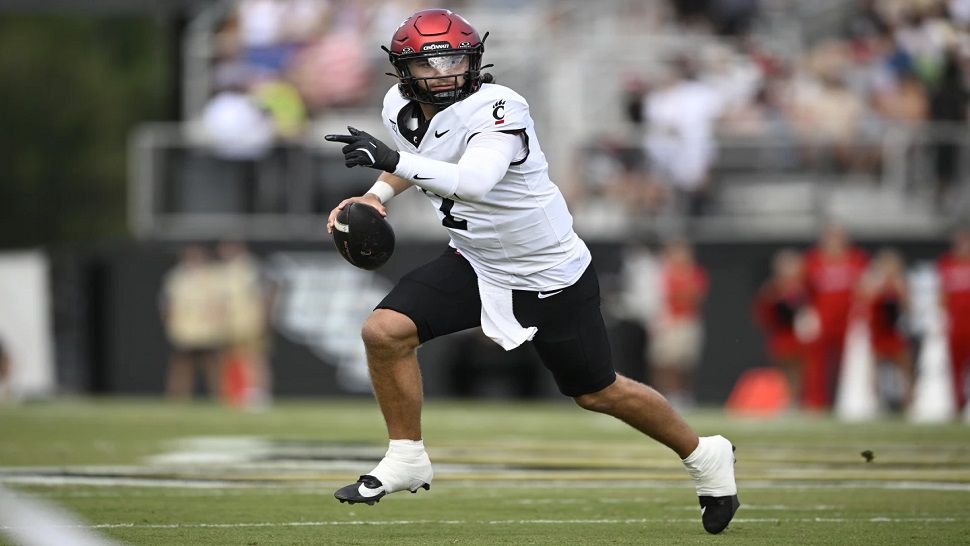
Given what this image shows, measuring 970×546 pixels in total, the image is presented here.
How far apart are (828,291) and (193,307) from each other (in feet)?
21.0

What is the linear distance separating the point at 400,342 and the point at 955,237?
36.1ft

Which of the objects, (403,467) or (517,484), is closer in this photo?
(403,467)

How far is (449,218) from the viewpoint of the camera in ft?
19.3

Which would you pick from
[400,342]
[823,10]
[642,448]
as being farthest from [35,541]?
[823,10]

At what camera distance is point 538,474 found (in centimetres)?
786

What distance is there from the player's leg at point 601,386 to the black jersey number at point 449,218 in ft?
1.06

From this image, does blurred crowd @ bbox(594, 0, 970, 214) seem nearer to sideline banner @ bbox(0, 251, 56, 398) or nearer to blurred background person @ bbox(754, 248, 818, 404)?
blurred background person @ bbox(754, 248, 818, 404)

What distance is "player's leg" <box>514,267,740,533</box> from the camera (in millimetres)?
5855

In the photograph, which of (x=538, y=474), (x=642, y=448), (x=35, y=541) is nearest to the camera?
(x=35, y=541)

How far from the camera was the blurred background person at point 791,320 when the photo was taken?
606 inches

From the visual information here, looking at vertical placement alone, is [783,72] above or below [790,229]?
above

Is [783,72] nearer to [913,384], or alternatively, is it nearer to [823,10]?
[823,10]

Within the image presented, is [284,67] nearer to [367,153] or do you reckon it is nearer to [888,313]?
[888,313]

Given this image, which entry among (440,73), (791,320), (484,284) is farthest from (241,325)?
(440,73)
